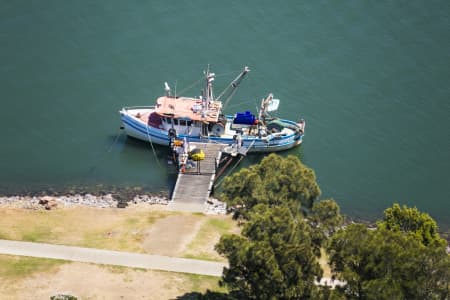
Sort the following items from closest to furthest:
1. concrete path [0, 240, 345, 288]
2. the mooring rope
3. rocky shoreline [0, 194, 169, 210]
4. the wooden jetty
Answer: concrete path [0, 240, 345, 288]
rocky shoreline [0, 194, 169, 210]
the wooden jetty
the mooring rope

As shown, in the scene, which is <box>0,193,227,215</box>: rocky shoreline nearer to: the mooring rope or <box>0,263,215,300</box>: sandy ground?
the mooring rope

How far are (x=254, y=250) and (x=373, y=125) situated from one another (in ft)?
161

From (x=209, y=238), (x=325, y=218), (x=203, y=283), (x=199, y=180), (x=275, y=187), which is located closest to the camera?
(x=325, y=218)

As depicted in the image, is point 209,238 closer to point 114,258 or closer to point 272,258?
point 114,258

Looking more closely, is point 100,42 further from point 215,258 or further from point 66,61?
point 215,258

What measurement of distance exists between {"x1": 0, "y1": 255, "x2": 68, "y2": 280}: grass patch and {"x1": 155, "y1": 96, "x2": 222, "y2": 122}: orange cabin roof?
28.0m

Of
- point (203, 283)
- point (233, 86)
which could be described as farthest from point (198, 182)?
point (203, 283)

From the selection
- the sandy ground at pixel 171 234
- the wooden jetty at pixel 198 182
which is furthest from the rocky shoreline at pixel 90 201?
the sandy ground at pixel 171 234

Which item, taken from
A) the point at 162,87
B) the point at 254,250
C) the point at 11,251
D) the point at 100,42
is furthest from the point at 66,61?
the point at 254,250

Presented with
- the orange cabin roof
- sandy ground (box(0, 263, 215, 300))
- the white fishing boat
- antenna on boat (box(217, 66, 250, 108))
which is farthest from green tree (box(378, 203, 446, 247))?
antenna on boat (box(217, 66, 250, 108))

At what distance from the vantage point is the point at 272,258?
50.9 meters

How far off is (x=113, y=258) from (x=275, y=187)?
1859 cm

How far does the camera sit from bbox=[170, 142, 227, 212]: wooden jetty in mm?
81250

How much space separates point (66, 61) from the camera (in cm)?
10462
